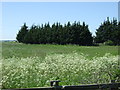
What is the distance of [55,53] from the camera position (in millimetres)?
5926

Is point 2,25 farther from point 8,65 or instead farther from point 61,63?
point 61,63

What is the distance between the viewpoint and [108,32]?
769 centimetres

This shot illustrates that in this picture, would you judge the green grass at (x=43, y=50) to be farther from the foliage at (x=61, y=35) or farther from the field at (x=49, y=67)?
the foliage at (x=61, y=35)

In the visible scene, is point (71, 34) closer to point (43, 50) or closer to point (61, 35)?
point (61, 35)

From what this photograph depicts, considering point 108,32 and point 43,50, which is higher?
point 108,32

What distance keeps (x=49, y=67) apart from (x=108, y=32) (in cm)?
362

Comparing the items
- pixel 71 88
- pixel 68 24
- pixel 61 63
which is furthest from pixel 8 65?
pixel 68 24

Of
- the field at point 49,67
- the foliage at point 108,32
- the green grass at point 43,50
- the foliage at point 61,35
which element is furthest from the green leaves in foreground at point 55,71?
the foliage at point 108,32

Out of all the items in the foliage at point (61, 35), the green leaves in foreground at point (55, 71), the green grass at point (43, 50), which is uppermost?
the foliage at point (61, 35)

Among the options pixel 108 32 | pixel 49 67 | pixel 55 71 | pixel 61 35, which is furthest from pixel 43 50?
pixel 108 32

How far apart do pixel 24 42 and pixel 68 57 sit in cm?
174

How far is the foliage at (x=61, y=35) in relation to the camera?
6491mm

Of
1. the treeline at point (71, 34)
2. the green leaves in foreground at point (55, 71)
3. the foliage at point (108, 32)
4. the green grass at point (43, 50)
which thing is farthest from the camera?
the foliage at point (108, 32)

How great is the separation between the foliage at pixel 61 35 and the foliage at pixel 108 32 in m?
0.39
